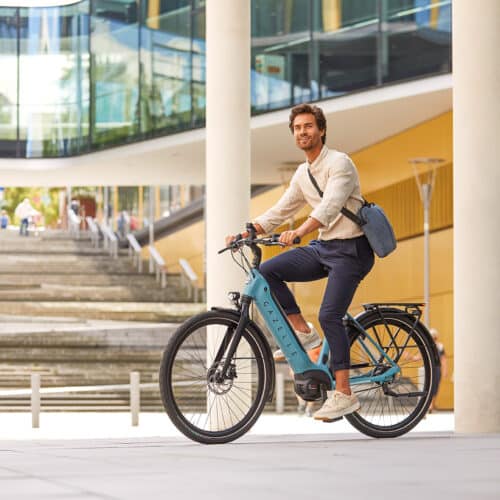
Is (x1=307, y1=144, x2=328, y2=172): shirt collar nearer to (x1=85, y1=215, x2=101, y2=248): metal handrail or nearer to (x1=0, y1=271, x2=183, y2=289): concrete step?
(x1=0, y1=271, x2=183, y2=289): concrete step

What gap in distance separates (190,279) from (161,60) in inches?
350

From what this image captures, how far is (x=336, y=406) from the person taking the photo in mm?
6543

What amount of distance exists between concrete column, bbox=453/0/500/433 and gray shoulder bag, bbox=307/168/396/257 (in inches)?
49.6

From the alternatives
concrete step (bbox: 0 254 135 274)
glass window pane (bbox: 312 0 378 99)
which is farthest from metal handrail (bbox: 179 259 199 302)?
glass window pane (bbox: 312 0 378 99)

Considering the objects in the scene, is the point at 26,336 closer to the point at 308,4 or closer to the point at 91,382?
the point at 91,382

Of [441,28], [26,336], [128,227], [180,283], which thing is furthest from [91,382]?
[128,227]

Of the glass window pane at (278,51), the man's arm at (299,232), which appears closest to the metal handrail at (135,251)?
the glass window pane at (278,51)

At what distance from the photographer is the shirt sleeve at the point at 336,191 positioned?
6.48m

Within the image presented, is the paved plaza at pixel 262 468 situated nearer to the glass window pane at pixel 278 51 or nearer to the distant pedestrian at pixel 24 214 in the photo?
the glass window pane at pixel 278 51

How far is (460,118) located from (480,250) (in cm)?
79

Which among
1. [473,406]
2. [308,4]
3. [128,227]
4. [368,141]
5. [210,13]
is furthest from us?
[128,227]

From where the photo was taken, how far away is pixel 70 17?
33156 millimetres

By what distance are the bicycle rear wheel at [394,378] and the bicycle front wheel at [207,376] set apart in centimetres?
54

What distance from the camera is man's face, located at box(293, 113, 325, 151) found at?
668cm
